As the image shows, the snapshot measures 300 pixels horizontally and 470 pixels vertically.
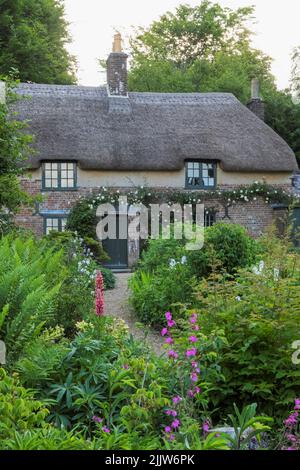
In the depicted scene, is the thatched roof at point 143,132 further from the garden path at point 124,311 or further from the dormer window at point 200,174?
the garden path at point 124,311

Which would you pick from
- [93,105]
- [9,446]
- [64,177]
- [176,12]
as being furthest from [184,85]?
[9,446]

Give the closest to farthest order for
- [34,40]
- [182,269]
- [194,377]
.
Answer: [194,377] < [182,269] < [34,40]

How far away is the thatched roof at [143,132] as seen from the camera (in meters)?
20.3

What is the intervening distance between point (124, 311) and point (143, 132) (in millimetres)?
11825

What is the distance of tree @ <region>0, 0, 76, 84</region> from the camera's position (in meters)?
27.6

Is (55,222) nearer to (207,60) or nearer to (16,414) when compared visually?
(16,414)

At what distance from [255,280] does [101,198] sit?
48.5ft

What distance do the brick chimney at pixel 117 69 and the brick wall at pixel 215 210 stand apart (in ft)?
15.5

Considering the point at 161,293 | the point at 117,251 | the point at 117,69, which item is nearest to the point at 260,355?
the point at 161,293

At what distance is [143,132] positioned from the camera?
70.3ft

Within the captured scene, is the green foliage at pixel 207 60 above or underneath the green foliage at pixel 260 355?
above

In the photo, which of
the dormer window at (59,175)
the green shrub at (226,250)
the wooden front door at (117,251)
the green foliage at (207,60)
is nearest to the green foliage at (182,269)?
the green shrub at (226,250)

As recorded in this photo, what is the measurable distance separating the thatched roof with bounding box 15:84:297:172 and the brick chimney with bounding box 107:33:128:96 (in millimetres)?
A: 442

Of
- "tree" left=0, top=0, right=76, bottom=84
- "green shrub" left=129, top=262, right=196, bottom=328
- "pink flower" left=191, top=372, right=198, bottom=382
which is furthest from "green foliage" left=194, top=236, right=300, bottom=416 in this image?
"tree" left=0, top=0, right=76, bottom=84
